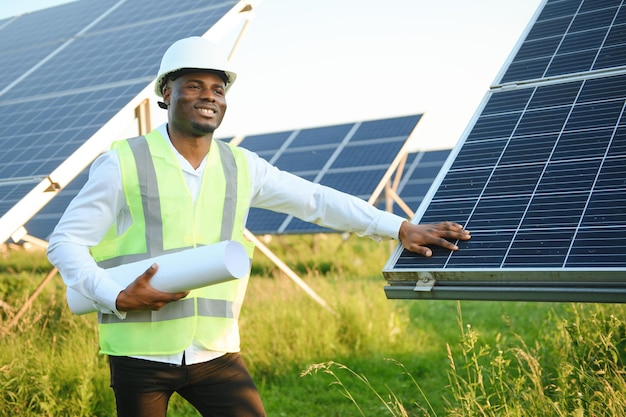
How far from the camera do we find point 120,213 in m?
3.47

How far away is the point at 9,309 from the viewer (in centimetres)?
816

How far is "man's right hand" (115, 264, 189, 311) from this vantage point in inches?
121

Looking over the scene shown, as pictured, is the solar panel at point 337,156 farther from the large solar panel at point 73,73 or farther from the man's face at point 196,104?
the man's face at point 196,104

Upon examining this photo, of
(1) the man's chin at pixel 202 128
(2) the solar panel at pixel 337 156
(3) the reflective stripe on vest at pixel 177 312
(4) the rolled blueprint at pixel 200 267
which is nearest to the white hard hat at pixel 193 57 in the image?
Answer: (1) the man's chin at pixel 202 128

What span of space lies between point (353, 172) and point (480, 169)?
10868 mm

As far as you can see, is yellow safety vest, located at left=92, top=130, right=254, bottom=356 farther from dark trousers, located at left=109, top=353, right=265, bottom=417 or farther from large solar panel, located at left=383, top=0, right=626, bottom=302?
large solar panel, located at left=383, top=0, right=626, bottom=302

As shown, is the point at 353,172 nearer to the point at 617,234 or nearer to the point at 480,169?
the point at 480,169

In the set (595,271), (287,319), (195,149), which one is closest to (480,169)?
(595,271)

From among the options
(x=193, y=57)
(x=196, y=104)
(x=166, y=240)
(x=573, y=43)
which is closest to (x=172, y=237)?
(x=166, y=240)

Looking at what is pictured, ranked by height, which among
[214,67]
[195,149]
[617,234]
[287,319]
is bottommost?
[287,319]

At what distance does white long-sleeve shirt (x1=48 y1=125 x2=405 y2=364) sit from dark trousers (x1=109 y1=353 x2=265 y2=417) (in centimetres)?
6

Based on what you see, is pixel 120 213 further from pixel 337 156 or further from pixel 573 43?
pixel 337 156

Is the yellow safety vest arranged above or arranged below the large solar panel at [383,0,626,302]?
above

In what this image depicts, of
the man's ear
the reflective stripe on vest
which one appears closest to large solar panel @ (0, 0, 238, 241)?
the man's ear
